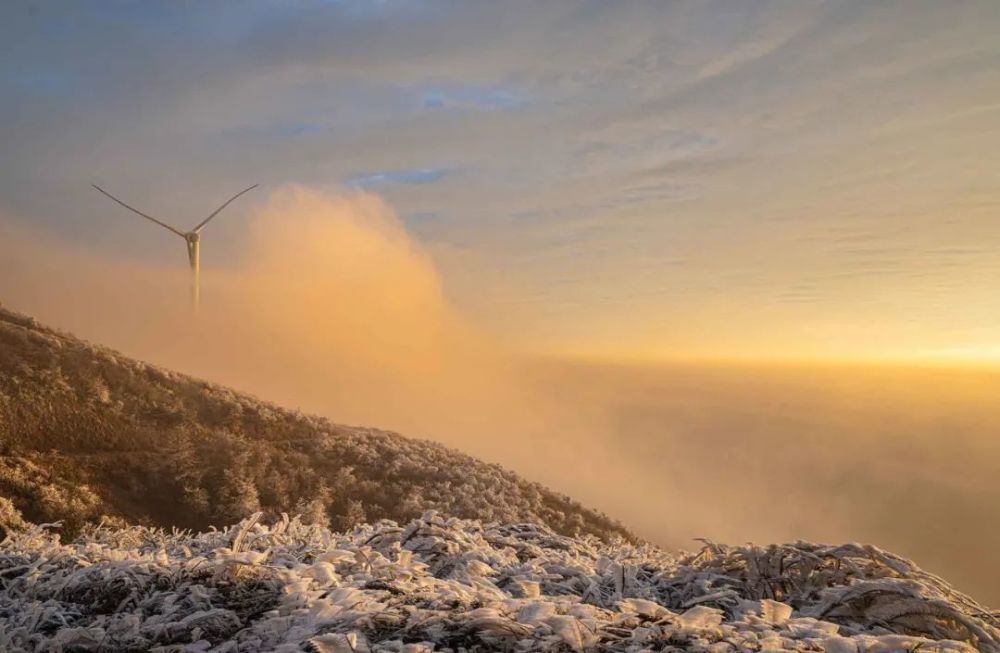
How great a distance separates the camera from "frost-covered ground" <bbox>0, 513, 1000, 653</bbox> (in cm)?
369

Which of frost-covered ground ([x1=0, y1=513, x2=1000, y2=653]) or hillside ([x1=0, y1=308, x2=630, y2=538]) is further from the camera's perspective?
hillside ([x1=0, y1=308, x2=630, y2=538])

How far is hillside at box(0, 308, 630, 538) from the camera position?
1590cm

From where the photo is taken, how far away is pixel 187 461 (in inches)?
704

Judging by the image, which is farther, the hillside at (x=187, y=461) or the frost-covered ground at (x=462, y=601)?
the hillside at (x=187, y=461)

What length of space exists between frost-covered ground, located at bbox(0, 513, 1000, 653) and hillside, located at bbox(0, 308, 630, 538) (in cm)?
1053

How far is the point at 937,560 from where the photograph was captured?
115625 millimetres

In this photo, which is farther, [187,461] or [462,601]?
[187,461]

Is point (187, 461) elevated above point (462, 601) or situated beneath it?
situated beneath

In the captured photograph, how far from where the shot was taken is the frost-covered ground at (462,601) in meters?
3.69

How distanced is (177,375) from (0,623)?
64.6 feet

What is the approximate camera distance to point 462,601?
4.15 metres

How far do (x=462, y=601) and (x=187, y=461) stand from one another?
51.8 feet

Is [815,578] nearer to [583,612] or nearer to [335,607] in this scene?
[583,612]

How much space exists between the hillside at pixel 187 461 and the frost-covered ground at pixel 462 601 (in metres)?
10.5
